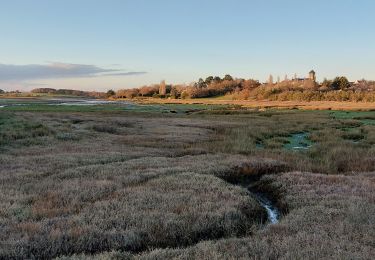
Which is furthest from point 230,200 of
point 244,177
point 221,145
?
point 221,145

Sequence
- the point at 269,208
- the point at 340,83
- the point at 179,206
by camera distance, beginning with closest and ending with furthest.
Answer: the point at 179,206, the point at 269,208, the point at 340,83

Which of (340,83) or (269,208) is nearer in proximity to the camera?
(269,208)

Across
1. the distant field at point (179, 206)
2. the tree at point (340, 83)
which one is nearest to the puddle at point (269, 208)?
the distant field at point (179, 206)

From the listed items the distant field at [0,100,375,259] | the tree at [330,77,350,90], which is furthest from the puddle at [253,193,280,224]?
the tree at [330,77,350,90]

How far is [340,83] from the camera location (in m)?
192

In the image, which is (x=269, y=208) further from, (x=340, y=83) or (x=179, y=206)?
(x=340, y=83)

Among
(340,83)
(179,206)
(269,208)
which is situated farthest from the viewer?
(340,83)

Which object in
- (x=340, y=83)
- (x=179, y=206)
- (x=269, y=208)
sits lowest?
(x=269, y=208)

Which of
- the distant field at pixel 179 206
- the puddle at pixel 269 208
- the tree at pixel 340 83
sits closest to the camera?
the distant field at pixel 179 206

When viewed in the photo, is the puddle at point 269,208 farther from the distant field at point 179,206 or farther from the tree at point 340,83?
the tree at point 340,83

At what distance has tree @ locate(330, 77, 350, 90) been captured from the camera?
19064cm

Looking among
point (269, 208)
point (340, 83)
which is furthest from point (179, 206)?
point (340, 83)

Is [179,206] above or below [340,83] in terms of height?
below

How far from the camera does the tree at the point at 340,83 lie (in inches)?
7505
